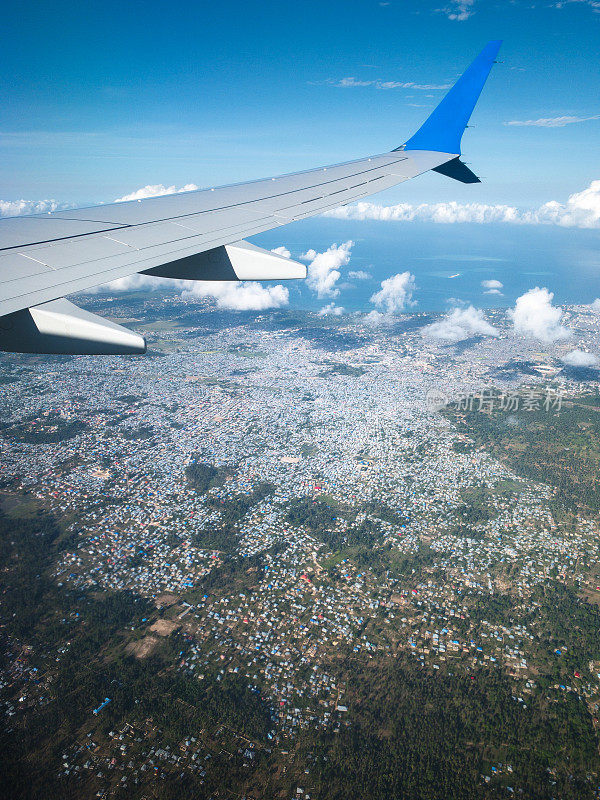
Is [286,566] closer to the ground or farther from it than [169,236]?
closer to the ground

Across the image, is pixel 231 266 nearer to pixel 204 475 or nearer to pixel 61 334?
pixel 61 334

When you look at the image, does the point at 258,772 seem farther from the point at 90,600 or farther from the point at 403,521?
the point at 403,521

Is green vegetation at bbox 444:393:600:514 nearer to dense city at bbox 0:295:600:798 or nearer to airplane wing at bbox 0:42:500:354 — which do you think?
dense city at bbox 0:295:600:798
